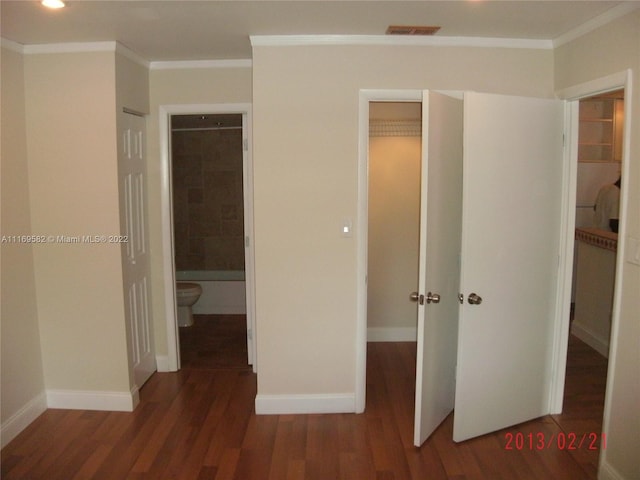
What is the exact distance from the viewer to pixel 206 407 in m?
3.23

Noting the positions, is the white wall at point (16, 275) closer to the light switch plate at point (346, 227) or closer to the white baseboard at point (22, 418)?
the white baseboard at point (22, 418)

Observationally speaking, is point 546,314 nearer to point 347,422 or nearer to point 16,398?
point 347,422

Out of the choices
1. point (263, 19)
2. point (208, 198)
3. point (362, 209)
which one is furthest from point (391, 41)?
point (208, 198)

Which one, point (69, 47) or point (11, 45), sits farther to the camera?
point (69, 47)

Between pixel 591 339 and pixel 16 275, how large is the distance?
4.54m

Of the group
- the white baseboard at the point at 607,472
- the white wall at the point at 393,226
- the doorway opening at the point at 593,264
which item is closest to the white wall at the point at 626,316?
the white baseboard at the point at 607,472

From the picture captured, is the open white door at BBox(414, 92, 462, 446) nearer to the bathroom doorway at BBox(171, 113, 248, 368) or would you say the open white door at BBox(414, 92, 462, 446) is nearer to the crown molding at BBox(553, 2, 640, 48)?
the crown molding at BBox(553, 2, 640, 48)

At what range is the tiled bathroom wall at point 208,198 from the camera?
5879 mm

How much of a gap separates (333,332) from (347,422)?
569 mm

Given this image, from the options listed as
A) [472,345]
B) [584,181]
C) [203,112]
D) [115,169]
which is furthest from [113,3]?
[584,181]

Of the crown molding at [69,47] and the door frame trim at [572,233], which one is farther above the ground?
the crown molding at [69,47]

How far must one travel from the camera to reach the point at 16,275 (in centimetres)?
292

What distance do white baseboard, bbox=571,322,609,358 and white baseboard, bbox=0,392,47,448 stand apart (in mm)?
4304
